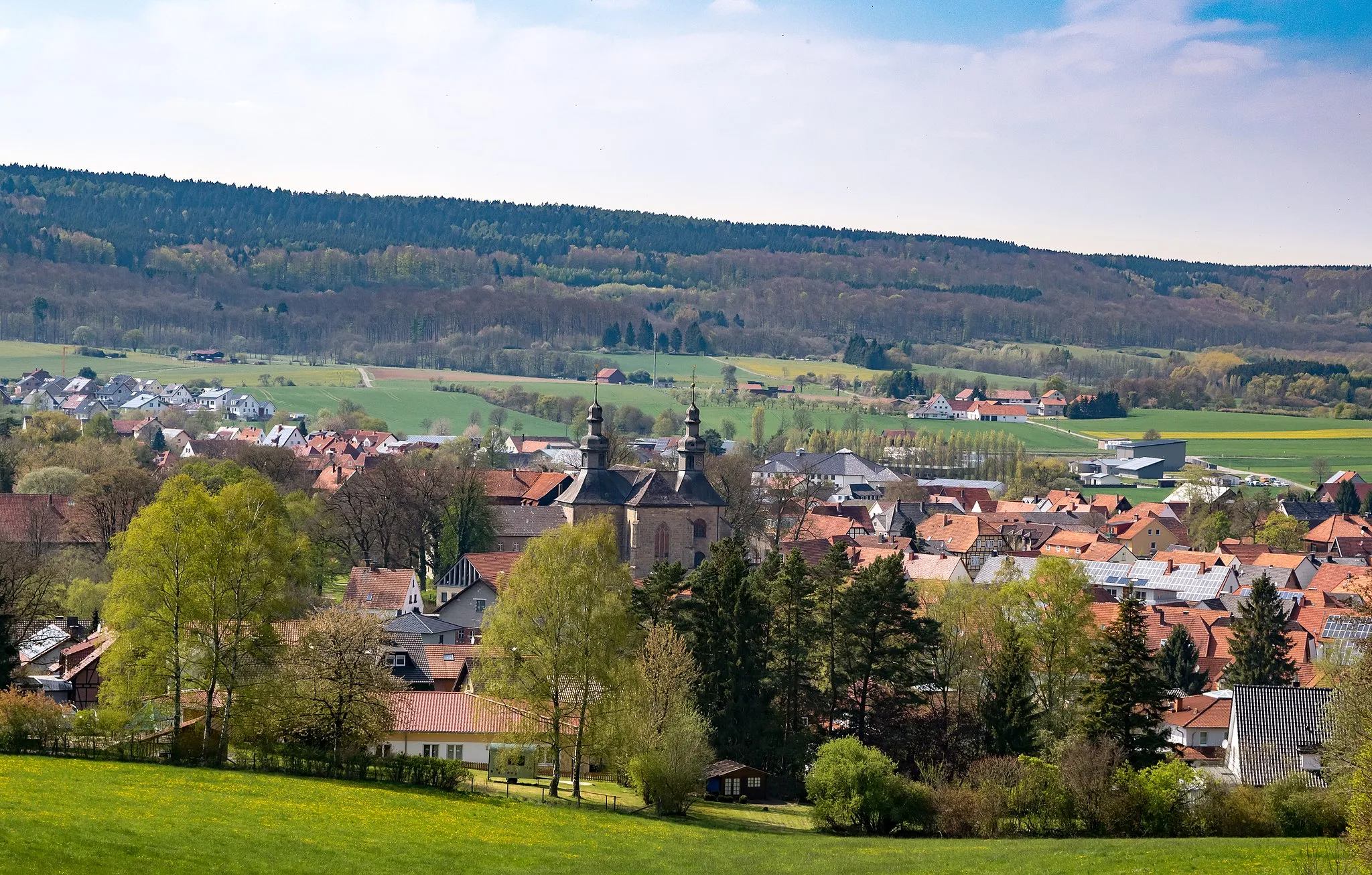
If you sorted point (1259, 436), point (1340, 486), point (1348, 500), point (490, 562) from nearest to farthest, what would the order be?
point (490, 562)
point (1348, 500)
point (1340, 486)
point (1259, 436)

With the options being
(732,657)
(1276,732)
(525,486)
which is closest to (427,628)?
(732,657)

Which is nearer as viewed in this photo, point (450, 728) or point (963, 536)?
point (450, 728)

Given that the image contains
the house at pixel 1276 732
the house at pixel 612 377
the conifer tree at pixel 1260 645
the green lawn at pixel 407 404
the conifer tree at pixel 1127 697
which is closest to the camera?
the house at pixel 1276 732

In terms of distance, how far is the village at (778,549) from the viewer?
137ft

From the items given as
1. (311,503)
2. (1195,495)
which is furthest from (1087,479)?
(311,503)

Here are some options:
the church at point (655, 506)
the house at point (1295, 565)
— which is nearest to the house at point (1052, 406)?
the house at point (1295, 565)

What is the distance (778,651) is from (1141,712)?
32.3 ft

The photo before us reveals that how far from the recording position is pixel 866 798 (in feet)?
121

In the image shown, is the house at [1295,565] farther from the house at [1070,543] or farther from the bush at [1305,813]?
the bush at [1305,813]

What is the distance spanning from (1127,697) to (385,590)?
33864 mm

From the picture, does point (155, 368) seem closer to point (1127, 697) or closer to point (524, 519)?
point (524, 519)

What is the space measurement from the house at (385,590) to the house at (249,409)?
95.3 meters

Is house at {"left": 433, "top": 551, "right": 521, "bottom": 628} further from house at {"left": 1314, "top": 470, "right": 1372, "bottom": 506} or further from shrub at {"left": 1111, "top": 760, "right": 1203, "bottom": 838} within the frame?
house at {"left": 1314, "top": 470, "right": 1372, "bottom": 506}

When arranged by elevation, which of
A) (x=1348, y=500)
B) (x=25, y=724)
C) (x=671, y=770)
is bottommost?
(x=671, y=770)
